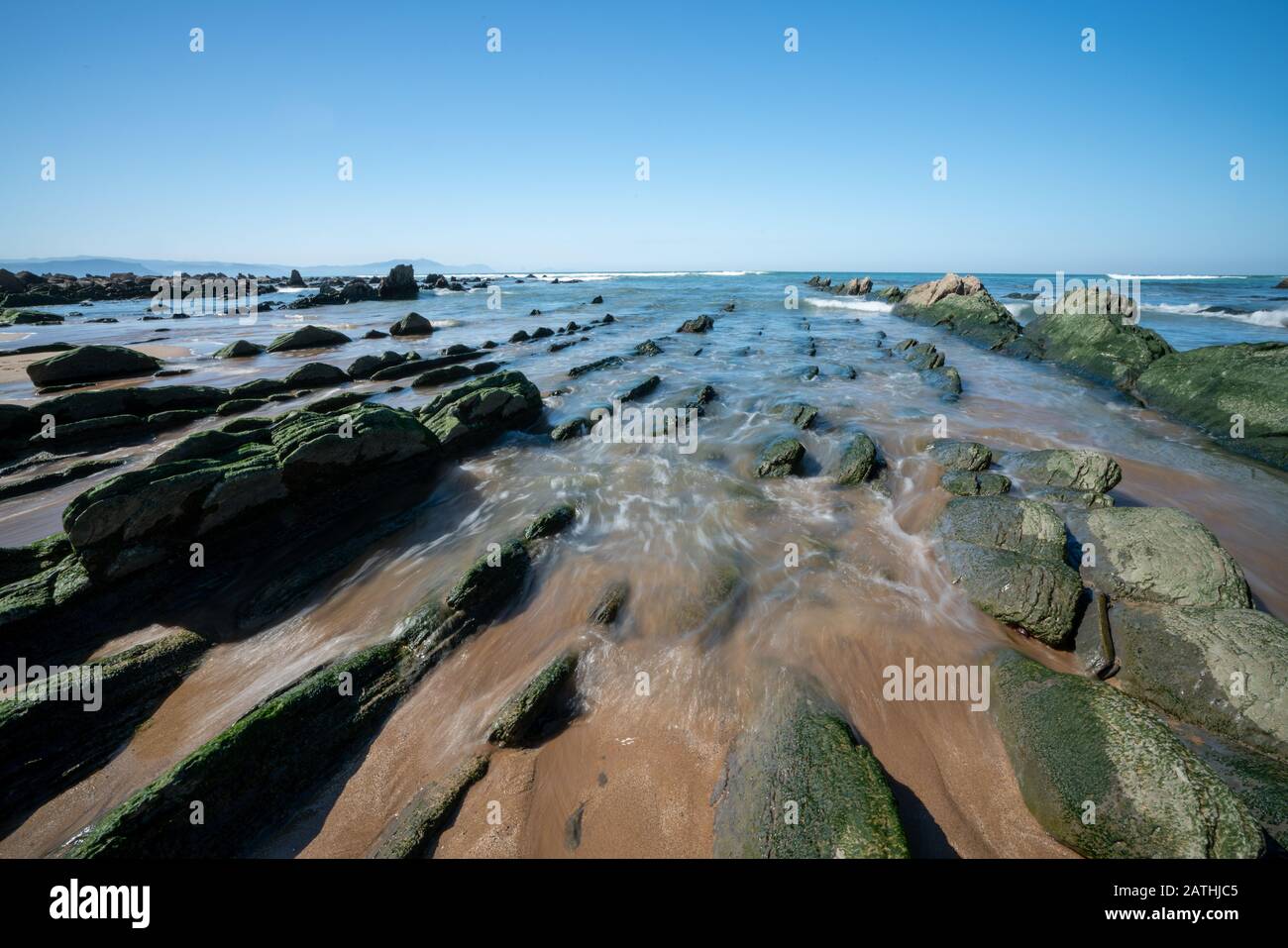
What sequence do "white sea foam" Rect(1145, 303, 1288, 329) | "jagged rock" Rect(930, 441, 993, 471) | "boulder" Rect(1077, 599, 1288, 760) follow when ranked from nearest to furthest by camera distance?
"boulder" Rect(1077, 599, 1288, 760)
"jagged rock" Rect(930, 441, 993, 471)
"white sea foam" Rect(1145, 303, 1288, 329)

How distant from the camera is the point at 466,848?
3613 mm

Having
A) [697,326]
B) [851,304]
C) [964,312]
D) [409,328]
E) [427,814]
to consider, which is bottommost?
[427,814]

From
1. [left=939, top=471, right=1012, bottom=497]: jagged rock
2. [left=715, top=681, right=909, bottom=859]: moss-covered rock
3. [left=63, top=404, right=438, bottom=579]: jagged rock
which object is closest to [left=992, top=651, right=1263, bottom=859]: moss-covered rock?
[left=715, top=681, right=909, bottom=859]: moss-covered rock

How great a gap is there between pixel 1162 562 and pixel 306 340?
3100 cm

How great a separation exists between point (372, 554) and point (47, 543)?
13.5 ft

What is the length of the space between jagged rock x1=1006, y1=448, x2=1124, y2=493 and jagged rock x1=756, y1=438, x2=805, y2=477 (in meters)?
4.09

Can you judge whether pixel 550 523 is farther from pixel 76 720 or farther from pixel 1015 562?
pixel 1015 562

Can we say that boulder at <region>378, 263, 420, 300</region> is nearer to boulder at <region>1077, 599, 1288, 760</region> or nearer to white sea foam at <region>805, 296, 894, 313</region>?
white sea foam at <region>805, 296, 894, 313</region>

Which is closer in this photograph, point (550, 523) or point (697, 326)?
point (550, 523)

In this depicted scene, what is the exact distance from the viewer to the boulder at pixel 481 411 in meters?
10.8

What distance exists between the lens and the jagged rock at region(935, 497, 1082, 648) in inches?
210

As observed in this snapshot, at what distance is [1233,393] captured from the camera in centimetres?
1162

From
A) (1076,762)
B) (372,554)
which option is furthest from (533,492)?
(1076,762)

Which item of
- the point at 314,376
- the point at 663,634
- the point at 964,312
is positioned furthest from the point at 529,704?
the point at 964,312
